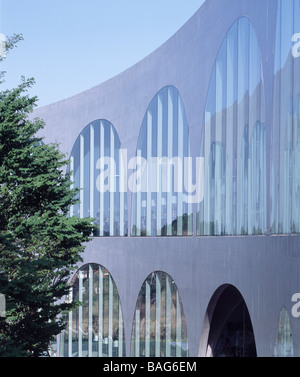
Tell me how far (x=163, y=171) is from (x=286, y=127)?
13.8 metres

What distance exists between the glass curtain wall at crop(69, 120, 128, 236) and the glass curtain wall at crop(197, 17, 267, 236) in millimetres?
10032

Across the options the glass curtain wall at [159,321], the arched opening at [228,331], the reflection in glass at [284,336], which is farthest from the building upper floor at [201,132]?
the arched opening at [228,331]

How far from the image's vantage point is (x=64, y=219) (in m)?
18.7

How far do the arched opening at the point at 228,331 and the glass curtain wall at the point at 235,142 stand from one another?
2.57 metres

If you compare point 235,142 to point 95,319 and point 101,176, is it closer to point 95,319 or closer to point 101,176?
point 101,176

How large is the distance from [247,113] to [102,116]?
1709cm

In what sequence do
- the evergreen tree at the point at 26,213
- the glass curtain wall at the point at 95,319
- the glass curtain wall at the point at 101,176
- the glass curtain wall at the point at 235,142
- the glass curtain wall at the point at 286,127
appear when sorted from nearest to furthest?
the glass curtain wall at the point at 286,127
the evergreen tree at the point at 26,213
the glass curtain wall at the point at 235,142
the glass curtain wall at the point at 101,176
the glass curtain wall at the point at 95,319

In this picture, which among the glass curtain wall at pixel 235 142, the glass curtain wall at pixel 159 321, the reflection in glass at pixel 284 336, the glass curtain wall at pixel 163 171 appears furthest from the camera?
the glass curtain wall at pixel 159 321

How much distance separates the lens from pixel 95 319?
3591 cm

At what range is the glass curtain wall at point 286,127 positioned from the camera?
14.0 metres

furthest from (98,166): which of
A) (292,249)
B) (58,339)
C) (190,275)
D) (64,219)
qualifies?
(292,249)

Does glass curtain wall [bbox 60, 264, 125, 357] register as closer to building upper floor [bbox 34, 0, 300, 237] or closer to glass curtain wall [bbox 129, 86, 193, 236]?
building upper floor [bbox 34, 0, 300, 237]

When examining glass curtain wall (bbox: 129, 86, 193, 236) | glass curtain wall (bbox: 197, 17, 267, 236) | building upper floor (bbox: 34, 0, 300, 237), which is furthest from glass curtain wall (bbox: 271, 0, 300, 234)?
glass curtain wall (bbox: 129, 86, 193, 236)

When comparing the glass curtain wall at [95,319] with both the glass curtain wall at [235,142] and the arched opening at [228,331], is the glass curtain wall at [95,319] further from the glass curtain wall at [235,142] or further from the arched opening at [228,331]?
the glass curtain wall at [235,142]
